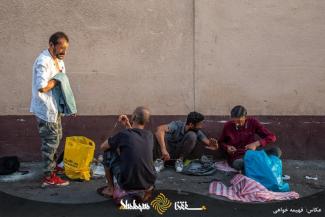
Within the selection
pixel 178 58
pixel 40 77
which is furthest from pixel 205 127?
pixel 40 77

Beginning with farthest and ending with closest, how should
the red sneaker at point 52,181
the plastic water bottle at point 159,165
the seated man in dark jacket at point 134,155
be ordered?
the plastic water bottle at point 159,165
the red sneaker at point 52,181
the seated man in dark jacket at point 134,155

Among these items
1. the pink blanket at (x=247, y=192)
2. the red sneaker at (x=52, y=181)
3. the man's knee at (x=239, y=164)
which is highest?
the man's knee at (x=239, y=164)

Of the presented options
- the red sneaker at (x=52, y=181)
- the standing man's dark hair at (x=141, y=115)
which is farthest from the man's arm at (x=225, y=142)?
the red sneaker at (x=52, y=181)

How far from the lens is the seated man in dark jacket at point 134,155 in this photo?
5.32 metres

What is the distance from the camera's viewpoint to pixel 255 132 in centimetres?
690

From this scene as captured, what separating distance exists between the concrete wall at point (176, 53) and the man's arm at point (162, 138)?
31cm

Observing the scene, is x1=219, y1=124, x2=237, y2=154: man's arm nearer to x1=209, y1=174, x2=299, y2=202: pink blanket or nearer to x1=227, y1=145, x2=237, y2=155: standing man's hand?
x1=227, y1=145, x2=237, y2=155: standing man's hand

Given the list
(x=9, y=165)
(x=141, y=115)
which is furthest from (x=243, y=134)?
(x=9, y=165)

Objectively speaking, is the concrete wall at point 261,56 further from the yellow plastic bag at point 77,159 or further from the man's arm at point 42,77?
the man's arm at point 42,77

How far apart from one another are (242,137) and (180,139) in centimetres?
83

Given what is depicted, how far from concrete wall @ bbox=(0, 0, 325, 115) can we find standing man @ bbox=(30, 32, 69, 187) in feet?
3.76

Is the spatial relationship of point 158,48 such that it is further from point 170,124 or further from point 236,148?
point 236,148

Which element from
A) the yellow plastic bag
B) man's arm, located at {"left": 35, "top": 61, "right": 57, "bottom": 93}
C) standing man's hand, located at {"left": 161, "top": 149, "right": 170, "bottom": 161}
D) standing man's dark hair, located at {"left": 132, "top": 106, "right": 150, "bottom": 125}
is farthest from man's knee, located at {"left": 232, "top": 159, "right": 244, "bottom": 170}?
man's arm, located at {"left": 35, "top": 61, "right": 57, "bottom": 93}

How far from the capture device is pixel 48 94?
5910 mm
